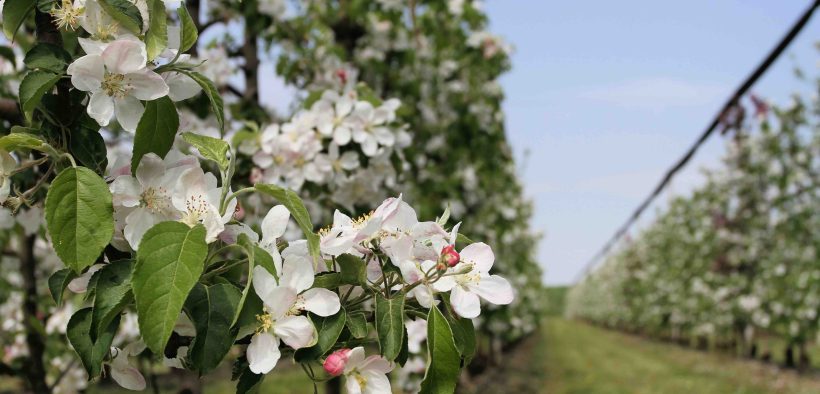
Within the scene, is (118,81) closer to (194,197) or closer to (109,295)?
(194,197)

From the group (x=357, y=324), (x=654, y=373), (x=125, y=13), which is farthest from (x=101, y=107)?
(x=654, y=373)

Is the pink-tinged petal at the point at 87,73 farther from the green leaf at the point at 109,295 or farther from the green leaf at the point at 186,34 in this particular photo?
the green leaf at the point at 109,295

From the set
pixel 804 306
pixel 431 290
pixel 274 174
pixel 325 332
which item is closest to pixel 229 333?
pixel 325 332

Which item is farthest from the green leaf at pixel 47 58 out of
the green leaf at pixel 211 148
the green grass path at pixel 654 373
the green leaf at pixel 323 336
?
the green grass path at pixel 654 373

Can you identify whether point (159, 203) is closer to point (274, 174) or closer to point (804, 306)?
point (274, 174)

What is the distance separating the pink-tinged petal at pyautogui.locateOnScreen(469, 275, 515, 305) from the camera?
987mm

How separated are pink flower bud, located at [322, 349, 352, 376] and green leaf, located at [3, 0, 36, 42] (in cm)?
66

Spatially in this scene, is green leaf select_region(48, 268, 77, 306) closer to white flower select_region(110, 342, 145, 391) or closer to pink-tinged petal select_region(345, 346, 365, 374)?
white flower select_region(110, 342, 145, 391)

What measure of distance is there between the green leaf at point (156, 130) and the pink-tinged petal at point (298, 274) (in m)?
0.28

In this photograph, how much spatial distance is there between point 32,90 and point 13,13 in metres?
0.15

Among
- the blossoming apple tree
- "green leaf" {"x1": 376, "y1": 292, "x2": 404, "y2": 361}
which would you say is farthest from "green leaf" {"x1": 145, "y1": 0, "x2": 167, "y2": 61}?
"green leaf" {"x1": 376, "y1": 292, "x2": 404, "y2": 361}

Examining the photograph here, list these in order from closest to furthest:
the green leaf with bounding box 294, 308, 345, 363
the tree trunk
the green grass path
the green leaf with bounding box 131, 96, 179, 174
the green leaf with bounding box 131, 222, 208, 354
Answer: the green leaf with bounding box 131, 222, 208, 354 → the green leaf with bounding box 294, 308, 345, 363 → the green leaf with bounding box 131, 96, 179, 174 → the tree trunk → the green grass path

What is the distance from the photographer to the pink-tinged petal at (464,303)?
37.4 inches

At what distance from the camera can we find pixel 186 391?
192 centimetres
